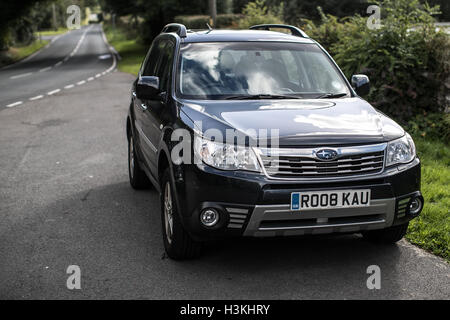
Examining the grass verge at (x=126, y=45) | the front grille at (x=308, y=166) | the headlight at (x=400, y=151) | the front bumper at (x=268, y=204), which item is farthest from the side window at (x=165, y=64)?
the grass verge at (x=126, y=45)

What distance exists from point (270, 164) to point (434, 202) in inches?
117

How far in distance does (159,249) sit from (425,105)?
620 cm

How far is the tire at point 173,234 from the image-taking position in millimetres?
4634

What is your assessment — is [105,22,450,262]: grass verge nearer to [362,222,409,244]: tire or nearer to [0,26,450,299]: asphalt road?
[0,26,450,299]: asphalt road

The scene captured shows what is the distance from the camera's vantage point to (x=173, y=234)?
4.71 meters

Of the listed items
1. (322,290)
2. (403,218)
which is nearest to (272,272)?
(322,290)

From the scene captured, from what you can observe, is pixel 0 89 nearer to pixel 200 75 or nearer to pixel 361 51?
pixel 361 51

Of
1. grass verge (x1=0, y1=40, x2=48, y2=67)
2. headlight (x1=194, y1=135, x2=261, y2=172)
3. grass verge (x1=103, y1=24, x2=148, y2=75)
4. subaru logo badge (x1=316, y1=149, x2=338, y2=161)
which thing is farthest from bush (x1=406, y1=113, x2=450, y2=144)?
grass verge (x1=0, y1=40, x2=48, y2=67)

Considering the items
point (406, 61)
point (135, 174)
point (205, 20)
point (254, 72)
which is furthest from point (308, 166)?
point (205, 20)

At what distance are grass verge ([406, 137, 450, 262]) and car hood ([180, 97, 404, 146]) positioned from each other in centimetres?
116

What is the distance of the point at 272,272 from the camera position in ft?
15.1

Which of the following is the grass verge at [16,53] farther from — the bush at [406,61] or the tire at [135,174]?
the tire at [135,174]

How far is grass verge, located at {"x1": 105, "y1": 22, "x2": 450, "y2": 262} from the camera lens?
5343 millimetres

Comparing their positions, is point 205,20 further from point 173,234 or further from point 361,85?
point 173,234
